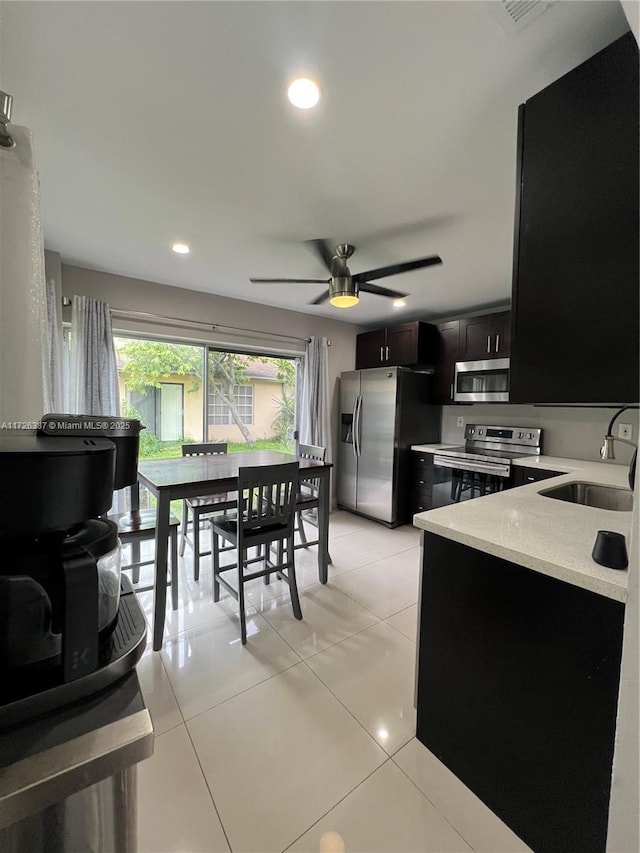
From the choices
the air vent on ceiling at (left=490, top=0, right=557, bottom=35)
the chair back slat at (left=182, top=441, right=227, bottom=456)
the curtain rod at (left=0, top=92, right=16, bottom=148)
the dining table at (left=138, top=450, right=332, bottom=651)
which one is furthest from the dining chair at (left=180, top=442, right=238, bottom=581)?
the air vent on ceiling at (left=490, top=0, right=557, bottom=35)

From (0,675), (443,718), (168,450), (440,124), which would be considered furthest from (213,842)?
(168,450)

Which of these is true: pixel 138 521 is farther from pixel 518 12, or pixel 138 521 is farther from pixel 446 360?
pixel 446 360

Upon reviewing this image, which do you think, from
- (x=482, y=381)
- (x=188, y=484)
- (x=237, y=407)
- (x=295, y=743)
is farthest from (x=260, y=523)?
(x=482, y=381)

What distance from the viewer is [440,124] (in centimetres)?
133

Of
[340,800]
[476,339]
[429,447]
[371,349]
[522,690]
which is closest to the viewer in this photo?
[522,690]

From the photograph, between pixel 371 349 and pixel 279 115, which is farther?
pixel 371 349

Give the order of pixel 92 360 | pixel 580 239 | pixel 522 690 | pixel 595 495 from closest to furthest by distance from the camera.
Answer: pixel 580 239, pixel 522 690, pixel 595 495, pixel 92 360

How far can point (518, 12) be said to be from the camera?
36.2 inches

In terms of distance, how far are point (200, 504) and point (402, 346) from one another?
2.74 m

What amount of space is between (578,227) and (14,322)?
144 centimetres

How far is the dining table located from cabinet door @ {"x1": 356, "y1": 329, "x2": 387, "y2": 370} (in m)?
1.95

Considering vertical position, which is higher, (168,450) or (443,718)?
(168,450)

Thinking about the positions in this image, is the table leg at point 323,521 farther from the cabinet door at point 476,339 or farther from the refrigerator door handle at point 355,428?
the cabinet door at point 476,339

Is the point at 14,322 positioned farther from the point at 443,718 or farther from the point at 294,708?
the point at 443,718
